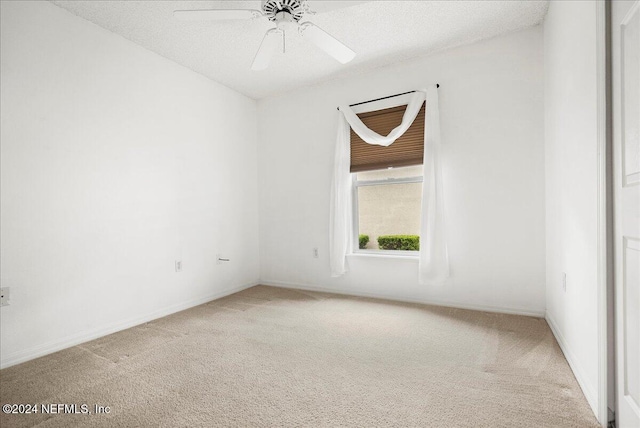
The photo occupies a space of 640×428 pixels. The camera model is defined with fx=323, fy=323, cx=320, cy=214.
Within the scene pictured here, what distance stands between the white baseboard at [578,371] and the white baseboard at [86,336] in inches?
129

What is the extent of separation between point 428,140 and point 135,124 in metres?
2.81

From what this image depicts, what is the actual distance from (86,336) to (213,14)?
2.58 metres

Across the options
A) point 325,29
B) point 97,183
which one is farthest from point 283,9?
point 97,183

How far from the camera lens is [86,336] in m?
2.56

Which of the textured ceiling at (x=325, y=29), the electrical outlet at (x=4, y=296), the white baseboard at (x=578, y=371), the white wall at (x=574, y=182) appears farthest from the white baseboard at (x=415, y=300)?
the electrical outlet at (x=4, y=296)

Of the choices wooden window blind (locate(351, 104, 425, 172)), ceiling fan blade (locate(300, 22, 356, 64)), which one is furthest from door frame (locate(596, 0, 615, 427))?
wooden window blind (locate(351, 104, 425, 172))

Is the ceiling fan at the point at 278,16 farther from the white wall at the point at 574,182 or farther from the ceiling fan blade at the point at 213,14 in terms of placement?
the white wall at the point at 574,182

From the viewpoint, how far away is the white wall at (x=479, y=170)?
2898 mm

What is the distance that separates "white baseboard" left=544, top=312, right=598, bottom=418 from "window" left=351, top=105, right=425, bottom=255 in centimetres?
148

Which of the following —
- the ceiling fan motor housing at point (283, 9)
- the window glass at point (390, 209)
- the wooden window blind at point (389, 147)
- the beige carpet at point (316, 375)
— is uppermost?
the ceiling fan motor housing at point (283, 9)

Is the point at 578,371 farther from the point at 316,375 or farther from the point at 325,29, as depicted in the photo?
the point at 325,29

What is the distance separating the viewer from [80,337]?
8.29 ft

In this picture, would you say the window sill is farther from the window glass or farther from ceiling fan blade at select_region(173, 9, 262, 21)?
ceiling fan blade at select_region(173, 9, 262, 21)

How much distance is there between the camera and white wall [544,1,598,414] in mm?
1588
